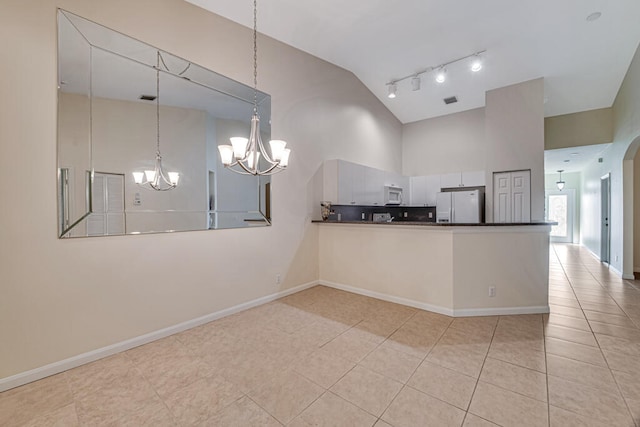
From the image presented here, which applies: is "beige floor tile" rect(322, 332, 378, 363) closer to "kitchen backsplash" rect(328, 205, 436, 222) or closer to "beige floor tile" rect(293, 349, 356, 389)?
"beige floor tile" rect(293, 349, 356, 389)

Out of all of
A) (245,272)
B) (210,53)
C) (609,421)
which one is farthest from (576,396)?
(210,53)

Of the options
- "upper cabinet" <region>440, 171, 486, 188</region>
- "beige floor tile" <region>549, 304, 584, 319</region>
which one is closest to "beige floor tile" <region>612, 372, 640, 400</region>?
"beige floor tile" <region>549, 304, 584, 319</region>

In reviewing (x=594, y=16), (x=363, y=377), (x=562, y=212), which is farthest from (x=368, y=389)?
(x=562, y=212)

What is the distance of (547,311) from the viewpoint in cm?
326

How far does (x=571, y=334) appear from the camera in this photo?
271 centimetres

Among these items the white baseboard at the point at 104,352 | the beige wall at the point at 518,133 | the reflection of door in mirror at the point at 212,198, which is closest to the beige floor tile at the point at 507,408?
the white baseboard at the point at 104,352

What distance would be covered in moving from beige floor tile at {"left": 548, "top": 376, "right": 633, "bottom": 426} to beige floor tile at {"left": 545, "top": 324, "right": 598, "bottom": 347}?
2.85ft

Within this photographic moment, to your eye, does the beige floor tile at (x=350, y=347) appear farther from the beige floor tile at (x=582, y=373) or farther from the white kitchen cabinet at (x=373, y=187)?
the white kitchen cabinet at (x=373, y=187)

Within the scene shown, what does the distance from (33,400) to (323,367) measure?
205 centimetres

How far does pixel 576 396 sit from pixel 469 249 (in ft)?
5.23

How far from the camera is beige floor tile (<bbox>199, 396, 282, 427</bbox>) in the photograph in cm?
163

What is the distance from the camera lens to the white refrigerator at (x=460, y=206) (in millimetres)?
5387

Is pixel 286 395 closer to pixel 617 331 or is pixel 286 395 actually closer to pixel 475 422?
pixel 475 422

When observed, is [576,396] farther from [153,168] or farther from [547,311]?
[153,168]
